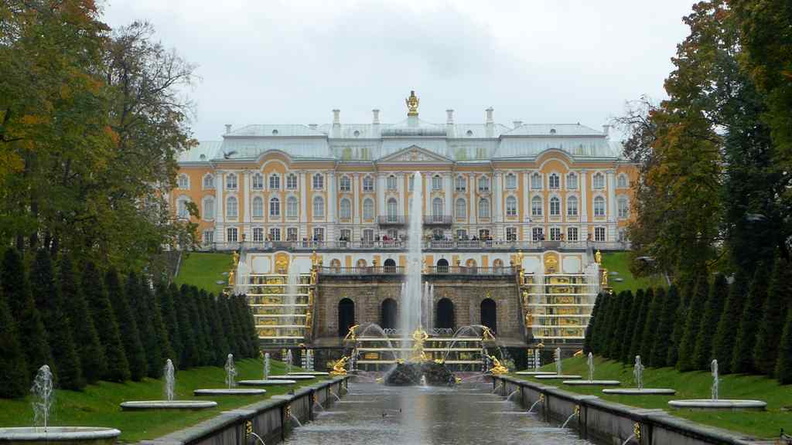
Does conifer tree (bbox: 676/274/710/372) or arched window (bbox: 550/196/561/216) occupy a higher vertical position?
arched window (bbox: 550/196/561/216)

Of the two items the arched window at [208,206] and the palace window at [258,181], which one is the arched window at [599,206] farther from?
the arched window at [208,206]

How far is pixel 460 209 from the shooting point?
376ft

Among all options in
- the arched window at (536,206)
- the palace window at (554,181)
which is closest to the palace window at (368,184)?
the arched window at (536,206)

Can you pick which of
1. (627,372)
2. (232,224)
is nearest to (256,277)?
(232,224)

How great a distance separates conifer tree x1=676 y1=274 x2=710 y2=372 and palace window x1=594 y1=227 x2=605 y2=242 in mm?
77899

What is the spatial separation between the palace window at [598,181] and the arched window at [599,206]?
0.89m

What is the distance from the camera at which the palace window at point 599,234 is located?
111625 millimetres

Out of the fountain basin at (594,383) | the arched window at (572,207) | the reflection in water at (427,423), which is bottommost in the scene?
the reflection in water at (427,423)

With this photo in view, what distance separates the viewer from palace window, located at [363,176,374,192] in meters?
114

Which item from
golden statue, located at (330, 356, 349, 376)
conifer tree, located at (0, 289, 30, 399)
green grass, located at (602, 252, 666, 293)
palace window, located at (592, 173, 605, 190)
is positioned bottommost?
golden statue, located at (330, 356, 349, 376)

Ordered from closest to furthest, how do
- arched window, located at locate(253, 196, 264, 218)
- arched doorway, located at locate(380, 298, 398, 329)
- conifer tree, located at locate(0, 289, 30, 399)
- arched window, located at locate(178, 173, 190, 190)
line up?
conifer tree, located at locate(0, 289, 30, 399) → arched doorway, located at locate(380, 298, 398, 329) → arched window, located at locate(253, 196, 264, 218) → arched window, located at locate(178, 173, 190, 190)

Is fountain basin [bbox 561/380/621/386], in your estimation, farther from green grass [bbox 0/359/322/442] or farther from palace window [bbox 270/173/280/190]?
palace window [bbox 270/173/280/190]

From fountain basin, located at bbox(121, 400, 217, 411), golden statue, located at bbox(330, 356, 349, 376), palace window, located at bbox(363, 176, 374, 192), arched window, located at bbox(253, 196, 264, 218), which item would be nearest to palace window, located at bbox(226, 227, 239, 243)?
arched window, located at bbox(253, 196, 264, 218)

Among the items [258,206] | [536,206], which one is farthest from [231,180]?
[536,206]
